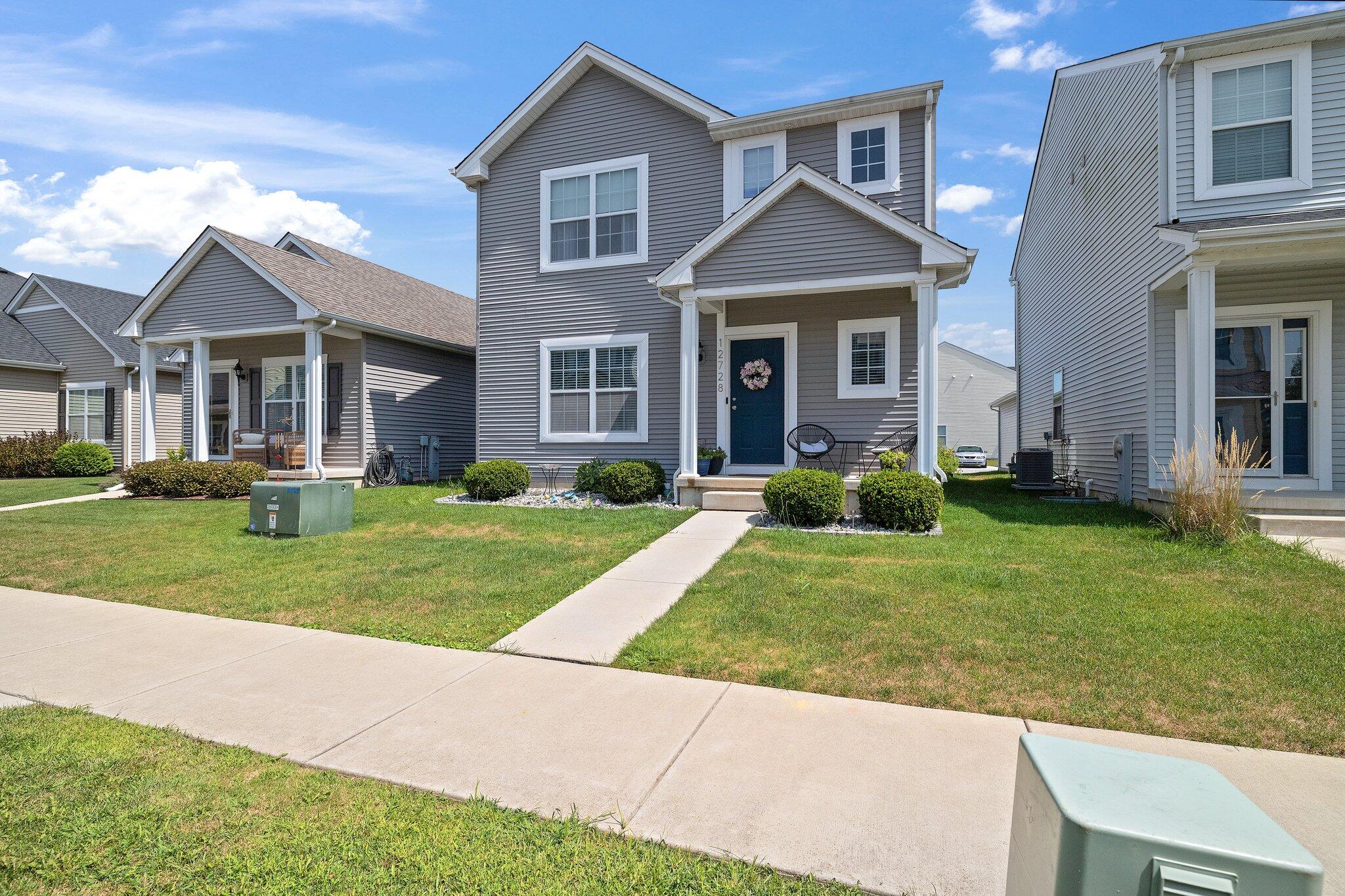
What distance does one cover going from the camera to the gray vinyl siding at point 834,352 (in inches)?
440

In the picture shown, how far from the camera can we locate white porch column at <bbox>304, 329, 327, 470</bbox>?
14398 mm

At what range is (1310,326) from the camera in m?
9.57

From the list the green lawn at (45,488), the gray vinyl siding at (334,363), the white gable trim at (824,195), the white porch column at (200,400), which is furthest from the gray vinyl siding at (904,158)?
the green lawn at (45,488)

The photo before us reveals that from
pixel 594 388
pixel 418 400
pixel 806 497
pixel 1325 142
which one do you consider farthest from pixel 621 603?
pixel 418 400

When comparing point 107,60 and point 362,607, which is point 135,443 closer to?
point 107,60

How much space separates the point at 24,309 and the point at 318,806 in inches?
1119

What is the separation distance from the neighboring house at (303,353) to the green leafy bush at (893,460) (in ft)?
36.6

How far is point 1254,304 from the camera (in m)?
9.73

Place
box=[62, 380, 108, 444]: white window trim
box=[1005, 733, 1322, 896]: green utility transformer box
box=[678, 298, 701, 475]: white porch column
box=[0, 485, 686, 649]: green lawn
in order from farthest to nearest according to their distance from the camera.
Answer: box=[62, 380, 108, 444]: white window trim < box=[678, 298, 701, 475]: white porch column < box=[0, 485, 686, 649]: green lawn < box=[1005, 733, 1322, 896]: green utility transformer box

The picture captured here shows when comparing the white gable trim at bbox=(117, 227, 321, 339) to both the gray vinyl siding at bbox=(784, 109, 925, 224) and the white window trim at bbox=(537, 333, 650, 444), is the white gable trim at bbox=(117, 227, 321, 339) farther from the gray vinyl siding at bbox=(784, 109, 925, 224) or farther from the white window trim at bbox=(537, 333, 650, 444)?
the gray vinyl siding at bbox=(784, 109, 925, 224)

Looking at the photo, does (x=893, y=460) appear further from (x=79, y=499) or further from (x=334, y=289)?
(x=79, y=499)

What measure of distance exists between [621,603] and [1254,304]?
10.0 m

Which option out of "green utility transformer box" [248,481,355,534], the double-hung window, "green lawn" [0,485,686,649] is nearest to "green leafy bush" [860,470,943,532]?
"green lawn" [0,485,686,649]

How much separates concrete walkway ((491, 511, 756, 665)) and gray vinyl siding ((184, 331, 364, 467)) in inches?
401
